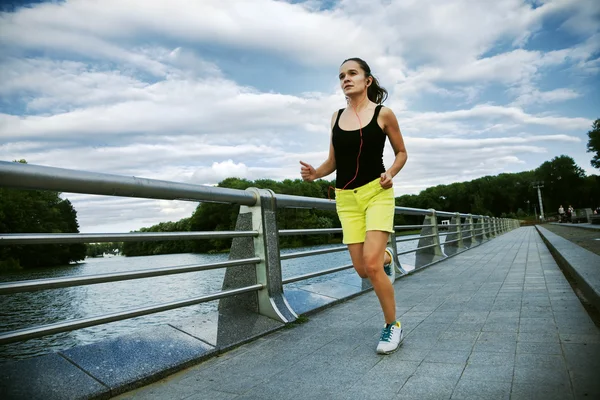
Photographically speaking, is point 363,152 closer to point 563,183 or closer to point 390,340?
point 390,340

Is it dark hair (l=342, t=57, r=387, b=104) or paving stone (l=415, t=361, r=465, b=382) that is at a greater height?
dark hair (l=342, t=57, r=387, b=104)

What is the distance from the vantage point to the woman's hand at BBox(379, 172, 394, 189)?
257 centimetres

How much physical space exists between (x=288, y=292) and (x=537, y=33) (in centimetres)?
638

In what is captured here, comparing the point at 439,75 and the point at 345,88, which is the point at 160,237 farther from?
the point at 439,75

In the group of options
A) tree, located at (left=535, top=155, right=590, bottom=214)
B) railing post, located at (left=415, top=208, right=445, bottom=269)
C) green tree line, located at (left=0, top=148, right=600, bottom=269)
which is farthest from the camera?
tree, located at (left=535, top=155, right=590, bottom=214)

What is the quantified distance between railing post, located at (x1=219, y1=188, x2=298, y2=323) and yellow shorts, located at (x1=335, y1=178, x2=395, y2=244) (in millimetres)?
823

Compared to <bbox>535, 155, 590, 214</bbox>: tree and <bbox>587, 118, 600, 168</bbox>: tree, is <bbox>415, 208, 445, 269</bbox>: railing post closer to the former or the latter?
<bbox>587, 118, 600, 168</bbox>: tree

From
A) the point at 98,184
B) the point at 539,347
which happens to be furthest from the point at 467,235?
the point at 98,184

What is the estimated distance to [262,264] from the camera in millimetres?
3404

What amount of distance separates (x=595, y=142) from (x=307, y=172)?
271 feet

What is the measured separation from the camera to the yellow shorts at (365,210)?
2.66 m

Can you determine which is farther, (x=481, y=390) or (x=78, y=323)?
(x=78, y=323)


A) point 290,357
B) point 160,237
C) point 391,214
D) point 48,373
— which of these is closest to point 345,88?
point 391,214

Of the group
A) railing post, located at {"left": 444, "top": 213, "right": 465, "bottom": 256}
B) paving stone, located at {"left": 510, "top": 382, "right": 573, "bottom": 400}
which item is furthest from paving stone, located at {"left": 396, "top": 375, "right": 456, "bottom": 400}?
railing post, located at {"left": 444, "top": 213, "right": 465, "bottom": 256}
